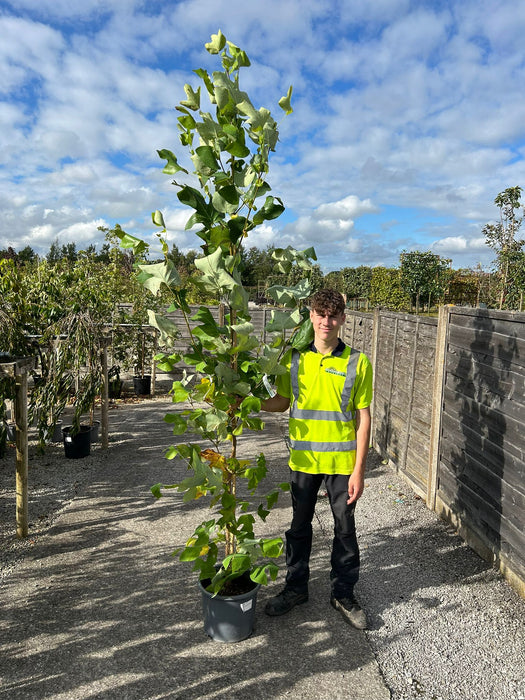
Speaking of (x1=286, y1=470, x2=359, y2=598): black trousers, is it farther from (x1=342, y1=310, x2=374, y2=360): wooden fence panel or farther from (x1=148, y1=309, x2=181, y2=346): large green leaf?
(x1=342, y1=310, x2=374, y2=360): wooden fence panel

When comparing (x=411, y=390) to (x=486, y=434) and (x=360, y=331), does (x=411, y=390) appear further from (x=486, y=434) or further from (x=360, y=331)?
(x=360, y=331)

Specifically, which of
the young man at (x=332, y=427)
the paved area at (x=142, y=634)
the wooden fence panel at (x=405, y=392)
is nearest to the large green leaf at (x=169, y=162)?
the young man at (x=332, y=427)

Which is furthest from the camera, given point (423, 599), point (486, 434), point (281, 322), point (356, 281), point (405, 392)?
point (356, 281)

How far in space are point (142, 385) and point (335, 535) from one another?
8.00 m

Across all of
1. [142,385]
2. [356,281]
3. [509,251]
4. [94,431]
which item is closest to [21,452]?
[94,431]

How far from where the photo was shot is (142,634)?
276cm

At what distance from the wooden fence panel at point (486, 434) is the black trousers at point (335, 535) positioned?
1.10m

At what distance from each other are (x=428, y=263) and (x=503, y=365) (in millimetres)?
25002

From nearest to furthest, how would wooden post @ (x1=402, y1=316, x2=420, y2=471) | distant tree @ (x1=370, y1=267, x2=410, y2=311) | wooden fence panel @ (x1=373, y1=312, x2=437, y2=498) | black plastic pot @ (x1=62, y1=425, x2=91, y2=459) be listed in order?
wooden fence panel @ (x1=373, y1=312, x2=437, y2=498)
wooden post @ (x1=402, y1=316, x2=420, y2=471)
black plastic pot @ (x1=62, y1=425, x2=91, y2=459)
distant tree @ (x1=370, y1=267, x2=410, y2=311)

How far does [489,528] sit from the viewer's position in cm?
352

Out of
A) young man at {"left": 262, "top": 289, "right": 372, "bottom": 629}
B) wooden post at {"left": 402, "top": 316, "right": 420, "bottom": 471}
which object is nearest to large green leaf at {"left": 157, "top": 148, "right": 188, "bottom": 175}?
young man at {"left": 262, "top": 289, "right": 372, "bottom": 629}

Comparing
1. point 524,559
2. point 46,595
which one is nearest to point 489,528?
point 524,559

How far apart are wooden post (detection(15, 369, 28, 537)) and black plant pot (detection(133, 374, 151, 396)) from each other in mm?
6405

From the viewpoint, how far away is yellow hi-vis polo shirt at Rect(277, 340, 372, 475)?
2.83m
